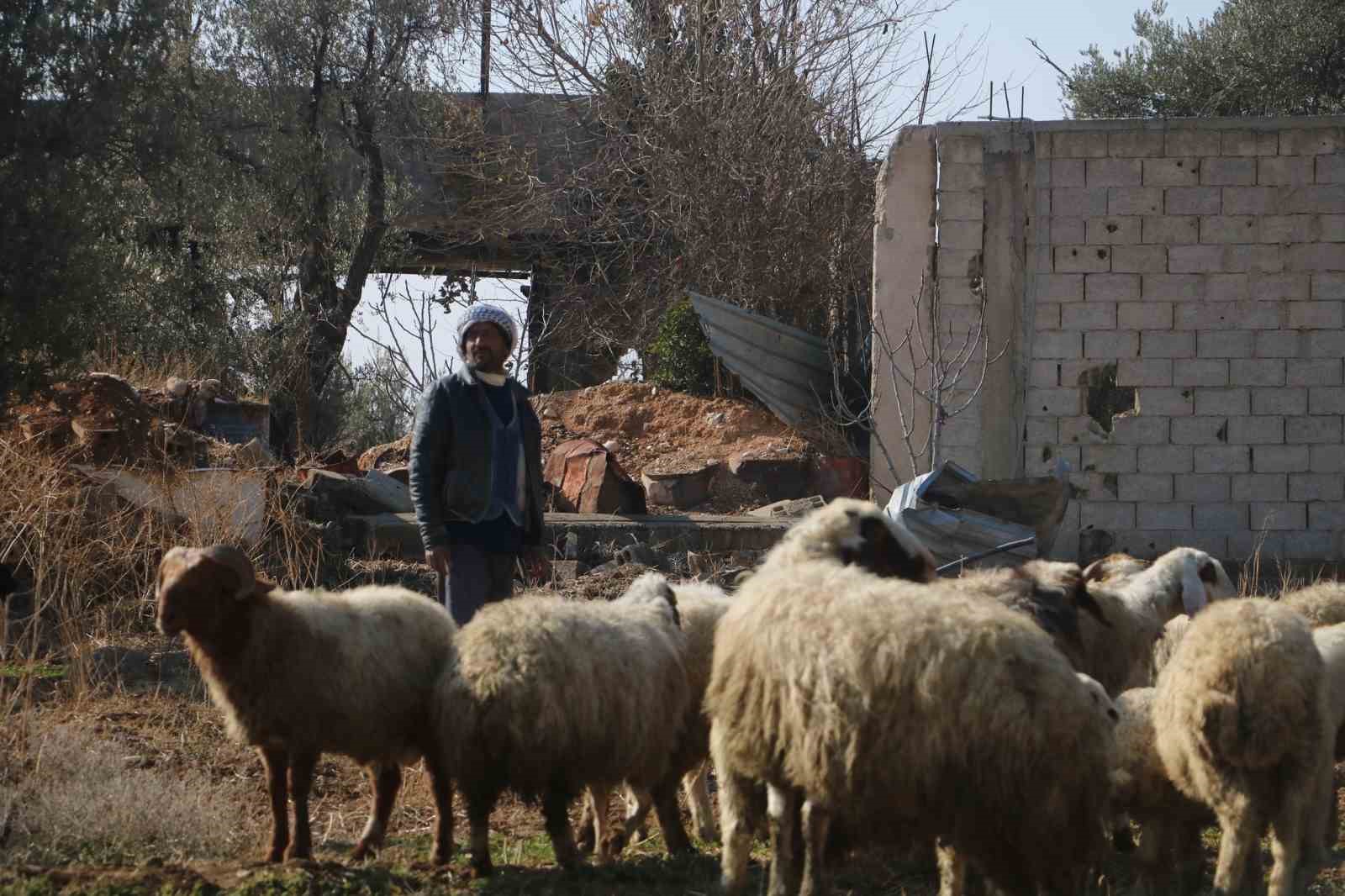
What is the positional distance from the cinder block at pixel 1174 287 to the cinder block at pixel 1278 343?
2.10ft

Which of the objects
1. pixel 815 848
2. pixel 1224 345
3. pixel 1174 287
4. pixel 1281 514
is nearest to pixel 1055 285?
pixel 1174 287

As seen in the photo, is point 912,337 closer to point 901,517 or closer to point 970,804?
point 901,517

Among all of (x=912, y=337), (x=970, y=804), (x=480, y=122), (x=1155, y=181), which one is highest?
(x=480, y=122)

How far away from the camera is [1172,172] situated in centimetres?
1277

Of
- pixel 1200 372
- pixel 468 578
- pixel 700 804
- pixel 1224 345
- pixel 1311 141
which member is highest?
pixel 1311 141

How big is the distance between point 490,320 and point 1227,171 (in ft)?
28.0

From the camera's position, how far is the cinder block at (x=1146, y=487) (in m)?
12.8

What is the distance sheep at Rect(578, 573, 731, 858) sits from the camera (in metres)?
6.23

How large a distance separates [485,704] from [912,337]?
8.63 metres

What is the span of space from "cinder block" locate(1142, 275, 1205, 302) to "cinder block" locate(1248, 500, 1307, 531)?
1.92m

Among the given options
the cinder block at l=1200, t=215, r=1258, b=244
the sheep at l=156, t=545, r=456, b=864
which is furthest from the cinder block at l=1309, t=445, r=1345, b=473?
the sheep at l=156, t=545, r=456, b=864

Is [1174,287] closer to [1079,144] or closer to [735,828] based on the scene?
[1079,144]

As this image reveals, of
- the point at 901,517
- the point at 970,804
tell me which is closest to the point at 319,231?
the point at 901,517

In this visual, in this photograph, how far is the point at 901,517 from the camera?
1009cm
